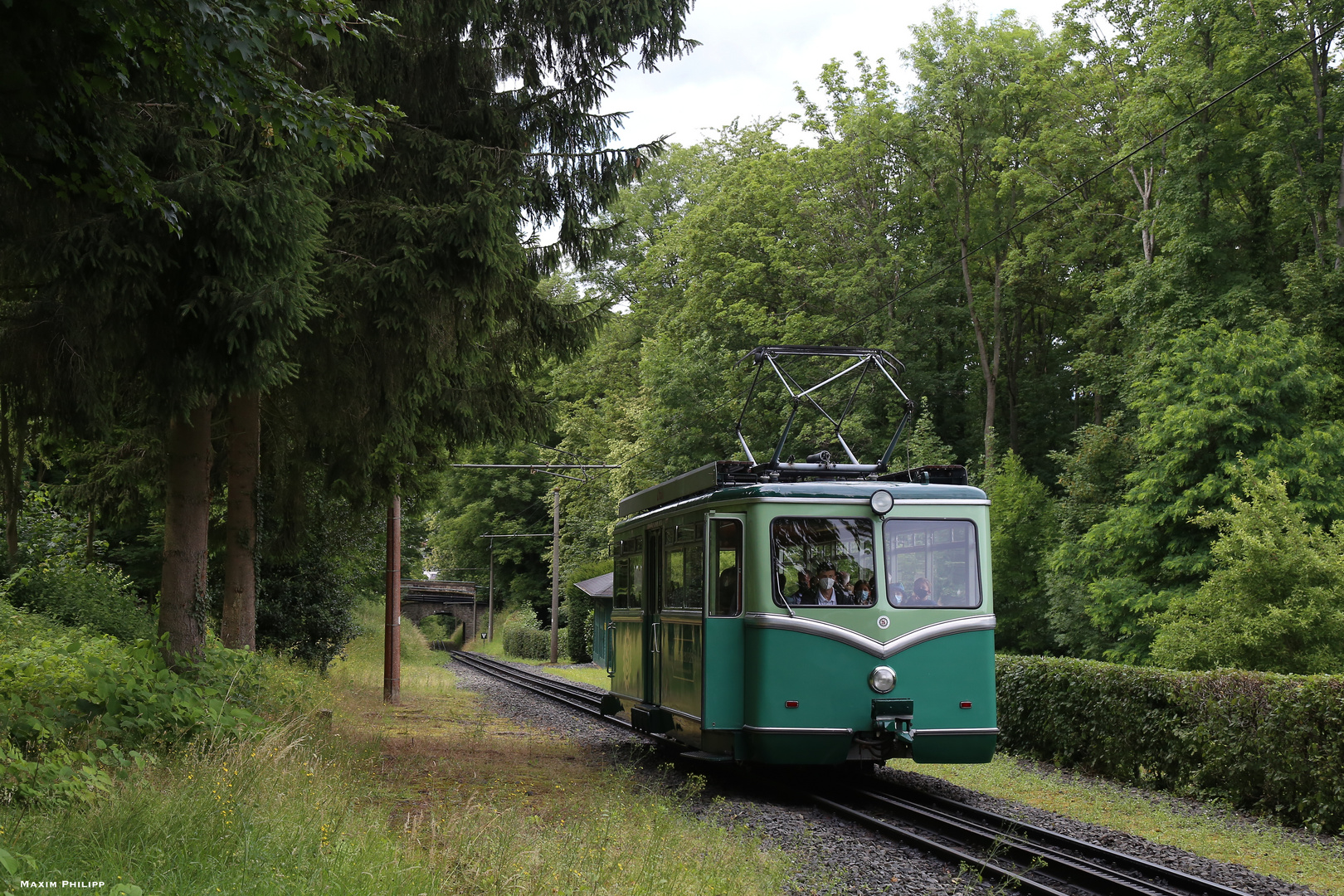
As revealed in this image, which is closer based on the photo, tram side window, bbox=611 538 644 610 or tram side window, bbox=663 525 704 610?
tram side window, bbox=663 525 704 610

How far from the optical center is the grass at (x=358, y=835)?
5.11m

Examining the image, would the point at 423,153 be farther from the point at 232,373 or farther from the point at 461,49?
the point at 232,373

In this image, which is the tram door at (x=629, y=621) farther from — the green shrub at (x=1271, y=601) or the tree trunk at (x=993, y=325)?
the tree trunk at (x=993, y=325)

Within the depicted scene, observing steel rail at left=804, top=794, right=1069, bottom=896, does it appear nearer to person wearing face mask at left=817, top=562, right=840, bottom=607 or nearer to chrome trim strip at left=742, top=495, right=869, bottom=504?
person wearing face mask at left=817, top=562, right=840, bottom=607

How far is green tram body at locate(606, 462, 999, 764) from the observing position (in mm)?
9734

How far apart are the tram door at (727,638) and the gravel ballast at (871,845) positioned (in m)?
0.77

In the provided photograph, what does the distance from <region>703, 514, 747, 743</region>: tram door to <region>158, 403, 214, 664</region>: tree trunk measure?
4784 millimetres

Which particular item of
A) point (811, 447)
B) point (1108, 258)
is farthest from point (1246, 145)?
point (811, 447)

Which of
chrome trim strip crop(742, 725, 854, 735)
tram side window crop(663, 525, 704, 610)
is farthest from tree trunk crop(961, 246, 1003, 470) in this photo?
chrome trim strip crop(742, 725, 854, 735)

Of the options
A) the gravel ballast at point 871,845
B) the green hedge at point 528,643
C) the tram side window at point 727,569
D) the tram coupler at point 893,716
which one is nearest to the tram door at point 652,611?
the gravel ballast at point 871,845

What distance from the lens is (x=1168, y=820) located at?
965 cm

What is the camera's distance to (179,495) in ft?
33.9

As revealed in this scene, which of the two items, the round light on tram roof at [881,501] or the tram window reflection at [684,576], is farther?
the tram window reflection at [684,576]

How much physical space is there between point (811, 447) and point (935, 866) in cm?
2745
